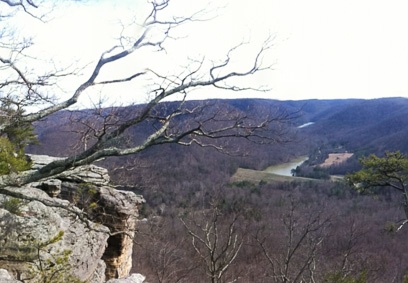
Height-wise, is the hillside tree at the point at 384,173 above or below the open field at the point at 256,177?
above

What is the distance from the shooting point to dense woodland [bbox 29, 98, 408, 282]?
9063mm

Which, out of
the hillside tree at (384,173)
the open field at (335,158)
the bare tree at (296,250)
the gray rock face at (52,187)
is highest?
the gray rock face at (52,187)

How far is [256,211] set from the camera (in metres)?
42.9

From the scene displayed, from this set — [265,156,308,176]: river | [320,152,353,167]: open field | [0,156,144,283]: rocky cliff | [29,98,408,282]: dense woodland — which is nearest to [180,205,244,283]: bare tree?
[29,98,408,282]: dense woodland

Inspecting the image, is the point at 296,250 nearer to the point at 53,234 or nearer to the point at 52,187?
the point at 52,187

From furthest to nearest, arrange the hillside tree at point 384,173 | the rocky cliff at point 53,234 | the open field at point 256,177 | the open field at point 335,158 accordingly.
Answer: the open field at point 335,158 → the open field at point 256,177 → the hillside tree at point 384,173 → the rocky cliff at point 53,234

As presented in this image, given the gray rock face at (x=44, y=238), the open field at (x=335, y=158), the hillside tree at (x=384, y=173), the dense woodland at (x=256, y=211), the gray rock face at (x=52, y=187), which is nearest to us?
the gray rock face at (x=44, y=238)

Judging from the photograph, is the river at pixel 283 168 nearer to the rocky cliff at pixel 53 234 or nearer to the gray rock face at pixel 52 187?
the gray rock face at pixel 52 187

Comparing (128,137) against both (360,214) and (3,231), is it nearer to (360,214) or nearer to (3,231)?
(3,231)

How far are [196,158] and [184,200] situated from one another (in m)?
21.3

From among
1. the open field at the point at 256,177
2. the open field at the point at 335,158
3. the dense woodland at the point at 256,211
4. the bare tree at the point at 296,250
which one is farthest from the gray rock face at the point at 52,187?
the open field at the point at 335,158

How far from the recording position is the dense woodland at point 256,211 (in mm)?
9063

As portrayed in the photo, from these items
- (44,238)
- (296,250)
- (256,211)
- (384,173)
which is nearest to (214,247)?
(44,238)

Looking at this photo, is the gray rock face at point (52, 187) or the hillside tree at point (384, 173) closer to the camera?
the gray rock face at point (52, 187)
